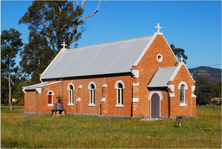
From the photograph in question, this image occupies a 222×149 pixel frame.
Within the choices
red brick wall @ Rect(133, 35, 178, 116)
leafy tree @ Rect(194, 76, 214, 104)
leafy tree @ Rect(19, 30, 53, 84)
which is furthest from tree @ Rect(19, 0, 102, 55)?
leafy tree @ Rect(194, 76, 214, 104)

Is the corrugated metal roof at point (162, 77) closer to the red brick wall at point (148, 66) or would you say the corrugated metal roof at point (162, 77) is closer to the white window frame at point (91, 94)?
the red brick wall at point (148, 66)

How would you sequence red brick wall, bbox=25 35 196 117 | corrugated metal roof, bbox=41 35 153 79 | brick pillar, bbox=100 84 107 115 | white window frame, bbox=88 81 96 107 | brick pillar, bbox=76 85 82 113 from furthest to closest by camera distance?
brick pillar, bbox=76 85 82 113 < white window frame, bbox=88 81 96 107 < brick pillar, bbox=100 84 107 115 < corrugated metal roof, bbox=41 35 153 79 < red brick wall, bbox=25 35 196 117

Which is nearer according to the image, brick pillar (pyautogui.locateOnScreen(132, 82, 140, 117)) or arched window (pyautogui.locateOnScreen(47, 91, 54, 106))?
brick pillar (pyautogui.locateOnScreen(132, 82, 140, 117))

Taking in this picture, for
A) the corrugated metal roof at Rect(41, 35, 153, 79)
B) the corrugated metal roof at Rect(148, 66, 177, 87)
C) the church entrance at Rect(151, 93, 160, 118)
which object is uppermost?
the corrugated metal roof at Rect(41, 35, 153, 79)

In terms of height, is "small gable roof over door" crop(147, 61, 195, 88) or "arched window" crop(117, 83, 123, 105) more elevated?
"small gable roof over door" crop(147, 61, 195, 88)

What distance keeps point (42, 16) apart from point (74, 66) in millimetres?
17733

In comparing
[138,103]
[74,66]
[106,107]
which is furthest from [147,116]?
[74,66]

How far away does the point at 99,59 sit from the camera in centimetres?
3494

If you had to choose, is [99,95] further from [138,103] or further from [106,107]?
[138,103]

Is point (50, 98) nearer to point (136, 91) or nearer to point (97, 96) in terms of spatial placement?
point (97, 96)

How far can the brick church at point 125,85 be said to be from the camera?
1146 inches

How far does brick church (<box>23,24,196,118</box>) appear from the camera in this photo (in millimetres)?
29109

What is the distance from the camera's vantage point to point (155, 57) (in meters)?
31.2

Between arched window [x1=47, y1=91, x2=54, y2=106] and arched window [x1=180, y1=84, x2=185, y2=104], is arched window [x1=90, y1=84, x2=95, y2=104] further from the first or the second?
arched window [x1=180, y1=84, x2=185, y2=104]
